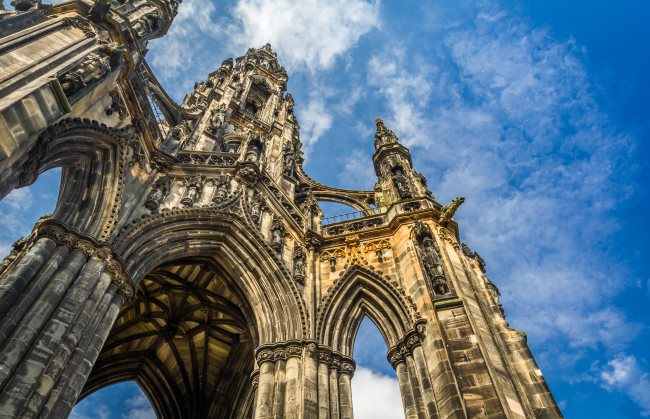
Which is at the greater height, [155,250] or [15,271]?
[155,250]

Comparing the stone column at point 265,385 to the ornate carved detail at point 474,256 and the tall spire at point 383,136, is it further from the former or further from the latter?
the tall spire at point 383,136

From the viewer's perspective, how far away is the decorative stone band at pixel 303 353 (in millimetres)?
8953

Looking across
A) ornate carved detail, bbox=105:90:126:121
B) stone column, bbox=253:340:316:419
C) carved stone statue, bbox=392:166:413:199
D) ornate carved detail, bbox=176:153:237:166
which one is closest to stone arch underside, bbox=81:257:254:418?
ornate carved detail, bbox=176:153:237:166

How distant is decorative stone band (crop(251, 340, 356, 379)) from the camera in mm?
8953

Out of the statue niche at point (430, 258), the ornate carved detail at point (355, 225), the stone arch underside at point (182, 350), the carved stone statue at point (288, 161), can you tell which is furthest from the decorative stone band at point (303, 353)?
the carved stone statue at point (288, 161)

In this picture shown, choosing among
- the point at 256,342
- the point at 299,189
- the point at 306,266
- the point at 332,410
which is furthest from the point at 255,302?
the point at 299,189

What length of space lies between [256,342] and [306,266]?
2339mm

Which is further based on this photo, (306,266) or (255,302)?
(306,266)

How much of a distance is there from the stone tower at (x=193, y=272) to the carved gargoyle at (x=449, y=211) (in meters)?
0.05

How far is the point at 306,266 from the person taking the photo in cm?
1131

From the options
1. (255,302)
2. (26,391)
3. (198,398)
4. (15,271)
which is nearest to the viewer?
(26,391)

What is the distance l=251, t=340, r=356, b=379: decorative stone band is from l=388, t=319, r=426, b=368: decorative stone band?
91 cm

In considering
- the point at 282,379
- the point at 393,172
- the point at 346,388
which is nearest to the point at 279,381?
the point at 282,379

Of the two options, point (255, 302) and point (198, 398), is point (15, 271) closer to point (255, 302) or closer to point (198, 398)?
point (255, 302)
